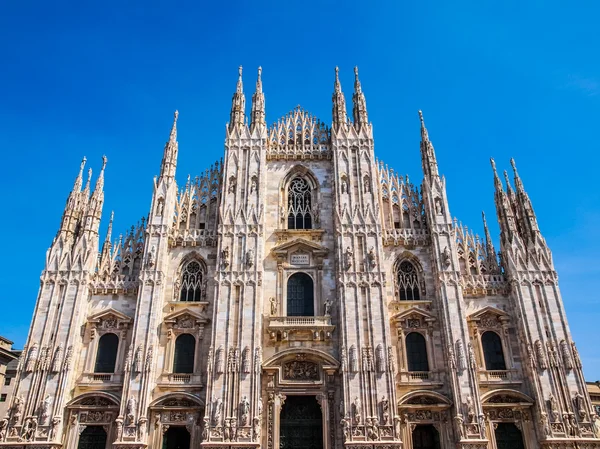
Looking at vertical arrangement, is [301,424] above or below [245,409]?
below

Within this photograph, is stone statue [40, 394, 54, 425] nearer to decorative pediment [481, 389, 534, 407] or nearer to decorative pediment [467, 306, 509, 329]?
decorative pediment [481, 389, 534, 407]

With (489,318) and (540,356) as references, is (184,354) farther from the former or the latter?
(540,356)

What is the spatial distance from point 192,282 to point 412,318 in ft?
39.1

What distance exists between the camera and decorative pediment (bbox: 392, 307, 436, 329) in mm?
26312

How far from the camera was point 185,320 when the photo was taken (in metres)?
26.5

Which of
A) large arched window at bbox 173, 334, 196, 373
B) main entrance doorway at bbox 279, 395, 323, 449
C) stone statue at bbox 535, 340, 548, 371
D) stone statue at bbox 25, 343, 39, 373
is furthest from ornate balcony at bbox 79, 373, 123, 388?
stone statue at bbox 535, 340, 548, 371

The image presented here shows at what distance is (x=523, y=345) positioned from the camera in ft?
83.3

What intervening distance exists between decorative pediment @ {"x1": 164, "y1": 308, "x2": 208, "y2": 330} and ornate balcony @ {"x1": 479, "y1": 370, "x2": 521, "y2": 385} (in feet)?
46.3

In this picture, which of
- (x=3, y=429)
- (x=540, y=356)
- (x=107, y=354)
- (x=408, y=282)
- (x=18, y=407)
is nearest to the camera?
(x=3, y=429)

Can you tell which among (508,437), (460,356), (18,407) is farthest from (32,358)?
(508,437)

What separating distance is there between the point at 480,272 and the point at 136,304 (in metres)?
18.4

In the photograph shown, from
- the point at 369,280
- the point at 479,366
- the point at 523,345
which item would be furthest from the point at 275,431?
the point at 523,345

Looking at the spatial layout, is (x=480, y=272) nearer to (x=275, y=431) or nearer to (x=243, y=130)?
(x=275, y=431)

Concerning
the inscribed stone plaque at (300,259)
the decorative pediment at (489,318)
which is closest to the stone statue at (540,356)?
the decorative pediment at (489,318)
